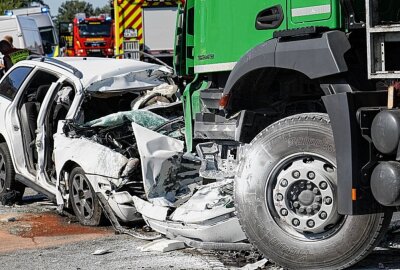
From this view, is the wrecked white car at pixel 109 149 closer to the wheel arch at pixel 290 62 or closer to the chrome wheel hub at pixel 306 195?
the chrome wheel hub at pixel 306 195

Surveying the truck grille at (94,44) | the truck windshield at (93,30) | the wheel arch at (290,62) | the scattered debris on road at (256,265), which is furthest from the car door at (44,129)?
the truck windshield at (93,30)

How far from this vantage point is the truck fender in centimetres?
565

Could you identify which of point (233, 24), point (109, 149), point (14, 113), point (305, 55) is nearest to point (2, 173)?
point (14, 113)

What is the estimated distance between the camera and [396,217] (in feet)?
21.0

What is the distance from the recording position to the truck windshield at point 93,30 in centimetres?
3916

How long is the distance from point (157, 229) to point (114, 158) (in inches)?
40.6

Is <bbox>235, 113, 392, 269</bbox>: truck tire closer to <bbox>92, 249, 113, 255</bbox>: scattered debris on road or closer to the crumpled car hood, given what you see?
<bbox>92, 249, 113, 255</bbox>: scattered debris on road

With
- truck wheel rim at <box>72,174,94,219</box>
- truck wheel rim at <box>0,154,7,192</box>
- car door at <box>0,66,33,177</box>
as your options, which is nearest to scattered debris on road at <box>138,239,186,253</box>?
truck wheel rim at <box>72,174,94,219</box>

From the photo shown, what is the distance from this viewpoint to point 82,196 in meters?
8.74

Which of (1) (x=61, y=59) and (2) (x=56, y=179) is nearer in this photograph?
(2) (x=56, y=179)

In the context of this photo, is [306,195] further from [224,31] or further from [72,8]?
[72,8]

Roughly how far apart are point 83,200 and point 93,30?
31194 mm

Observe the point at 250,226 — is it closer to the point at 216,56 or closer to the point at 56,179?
the point at 216,56

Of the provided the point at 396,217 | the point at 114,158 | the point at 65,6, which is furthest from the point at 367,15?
the point at 65,6
